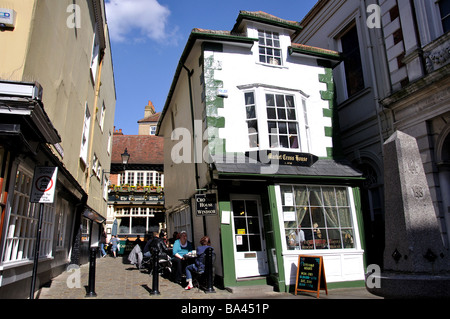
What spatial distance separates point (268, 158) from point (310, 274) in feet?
10.2

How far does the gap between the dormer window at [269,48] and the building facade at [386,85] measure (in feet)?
10.4

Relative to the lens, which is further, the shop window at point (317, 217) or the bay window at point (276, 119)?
the bay window at point (276, 119)

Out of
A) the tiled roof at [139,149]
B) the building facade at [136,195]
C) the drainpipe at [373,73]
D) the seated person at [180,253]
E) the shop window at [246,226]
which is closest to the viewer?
the shop window at [246,226]

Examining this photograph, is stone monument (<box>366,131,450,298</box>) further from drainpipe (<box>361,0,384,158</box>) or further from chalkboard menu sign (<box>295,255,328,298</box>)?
drainpipe (<box>361,0,384,158</box>)

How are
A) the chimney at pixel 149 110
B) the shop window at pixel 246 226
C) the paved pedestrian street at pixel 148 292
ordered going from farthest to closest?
the chimney at pixel 149 110 < the shop window at pixel 246 226 < the paved pedestrian street at pixel 148 292

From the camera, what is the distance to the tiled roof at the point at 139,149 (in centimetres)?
3002

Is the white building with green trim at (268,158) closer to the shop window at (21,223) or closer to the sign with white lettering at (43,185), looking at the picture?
the sign with white lettering at (43,185)

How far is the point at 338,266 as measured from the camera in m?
8.56

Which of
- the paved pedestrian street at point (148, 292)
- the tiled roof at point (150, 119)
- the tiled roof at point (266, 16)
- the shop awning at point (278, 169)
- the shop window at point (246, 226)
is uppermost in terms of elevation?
the tiled roof at point (150, 119)

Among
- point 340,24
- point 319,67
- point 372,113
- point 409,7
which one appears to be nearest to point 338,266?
point 372,113

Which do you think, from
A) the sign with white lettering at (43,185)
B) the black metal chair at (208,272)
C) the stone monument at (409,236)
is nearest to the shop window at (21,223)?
the sign with white lettering at (43,185)

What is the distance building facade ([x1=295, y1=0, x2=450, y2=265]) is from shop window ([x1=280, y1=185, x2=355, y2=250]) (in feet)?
4.46
